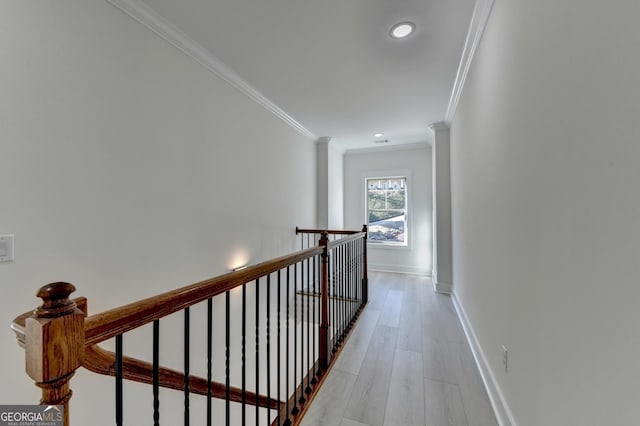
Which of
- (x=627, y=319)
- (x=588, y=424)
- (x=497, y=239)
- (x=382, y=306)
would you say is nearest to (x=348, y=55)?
(x=497, y=239)

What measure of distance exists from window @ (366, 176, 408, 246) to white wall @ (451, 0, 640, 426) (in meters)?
3.58

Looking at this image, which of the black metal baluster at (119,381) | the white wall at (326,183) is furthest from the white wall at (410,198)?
the black metal baluster at (119,381)

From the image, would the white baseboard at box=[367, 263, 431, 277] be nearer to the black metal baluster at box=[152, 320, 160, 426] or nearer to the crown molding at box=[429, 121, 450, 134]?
the crown molding at box=[429, 121, 450, 134]

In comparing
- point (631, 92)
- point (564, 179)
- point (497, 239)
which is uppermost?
point (631, 92)

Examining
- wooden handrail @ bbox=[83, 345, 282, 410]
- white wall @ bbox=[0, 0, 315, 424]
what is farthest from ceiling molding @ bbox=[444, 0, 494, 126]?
wooden handrail @ bbox=[83, 345, 282, 410]

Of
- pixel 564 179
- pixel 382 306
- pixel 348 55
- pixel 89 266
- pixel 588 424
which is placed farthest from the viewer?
pixel 382 306

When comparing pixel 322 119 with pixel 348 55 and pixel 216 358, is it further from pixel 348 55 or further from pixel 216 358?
pixel 216 358

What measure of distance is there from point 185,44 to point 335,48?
4.00 feet

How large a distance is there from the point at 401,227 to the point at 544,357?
14.1 feet

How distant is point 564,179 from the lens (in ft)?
2.89

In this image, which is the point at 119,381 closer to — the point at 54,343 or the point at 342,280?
the point at 54,343

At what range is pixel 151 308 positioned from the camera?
70 centimetres

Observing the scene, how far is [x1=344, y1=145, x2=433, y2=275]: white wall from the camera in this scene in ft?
16.2

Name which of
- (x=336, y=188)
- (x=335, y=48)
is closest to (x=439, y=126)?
(x=336, y=188)
